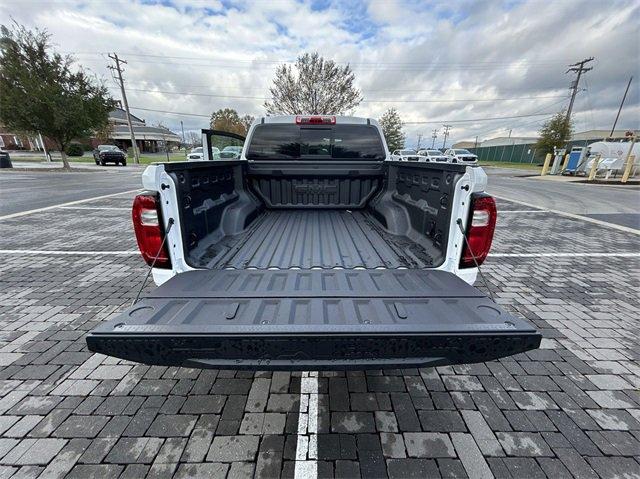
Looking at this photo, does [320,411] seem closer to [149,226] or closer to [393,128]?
[149,226]

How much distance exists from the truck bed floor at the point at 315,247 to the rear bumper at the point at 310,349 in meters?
0.99

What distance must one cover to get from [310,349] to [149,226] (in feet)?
5.01

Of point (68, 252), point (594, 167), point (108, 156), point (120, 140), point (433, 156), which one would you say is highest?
point (120, 140)

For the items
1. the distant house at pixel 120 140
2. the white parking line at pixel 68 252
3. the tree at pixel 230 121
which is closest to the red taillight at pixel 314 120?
the white parking line at pixel 68 252

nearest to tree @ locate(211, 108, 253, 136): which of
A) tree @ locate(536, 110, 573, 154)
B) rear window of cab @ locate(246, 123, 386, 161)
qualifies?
tree @ locate(536, 110, 573, 154)

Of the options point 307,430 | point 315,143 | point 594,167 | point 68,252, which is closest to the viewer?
point 307,430

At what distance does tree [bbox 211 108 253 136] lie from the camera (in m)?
48.4

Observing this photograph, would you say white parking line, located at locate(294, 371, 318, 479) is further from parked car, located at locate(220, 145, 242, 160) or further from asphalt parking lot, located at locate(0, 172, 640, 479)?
parked car, located at locate(220, 145, 242, 160)

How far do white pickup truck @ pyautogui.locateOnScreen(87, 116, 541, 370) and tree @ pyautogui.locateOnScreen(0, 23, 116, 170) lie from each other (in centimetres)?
2299

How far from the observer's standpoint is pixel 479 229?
2.23 m


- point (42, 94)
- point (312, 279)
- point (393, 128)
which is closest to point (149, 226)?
point (312, 279)

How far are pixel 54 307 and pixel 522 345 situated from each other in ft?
15.7

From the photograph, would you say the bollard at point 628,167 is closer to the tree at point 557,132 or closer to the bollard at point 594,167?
the bollard at point 594,167

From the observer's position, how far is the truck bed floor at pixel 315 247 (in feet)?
8.73
